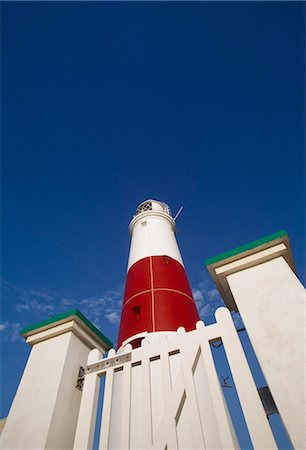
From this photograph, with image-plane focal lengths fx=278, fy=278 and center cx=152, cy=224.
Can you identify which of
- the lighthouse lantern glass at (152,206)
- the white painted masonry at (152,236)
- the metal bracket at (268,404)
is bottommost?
the metal bracket at (268,404)

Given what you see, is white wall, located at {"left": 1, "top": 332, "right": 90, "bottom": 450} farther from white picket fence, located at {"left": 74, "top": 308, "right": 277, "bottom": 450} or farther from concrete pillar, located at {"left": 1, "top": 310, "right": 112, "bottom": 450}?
white picket fence, located at {"left": 74, "top": 308, "right": 277, "bottom": 450}

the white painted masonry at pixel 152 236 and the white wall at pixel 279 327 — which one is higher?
the white painted masonry at pixel 152 236

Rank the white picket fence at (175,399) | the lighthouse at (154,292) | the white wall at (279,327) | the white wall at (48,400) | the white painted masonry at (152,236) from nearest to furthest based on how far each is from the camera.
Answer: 1. the white wall at (279,327)
2. the white picket fence at (175,399)
3. the white wall at (48,400)
4. the lighthouse at (154,292)
5. the white painted masonry at (152,236)

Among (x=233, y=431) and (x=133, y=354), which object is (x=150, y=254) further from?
(x=233, y=431)

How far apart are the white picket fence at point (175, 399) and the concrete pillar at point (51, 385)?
414 millimetres

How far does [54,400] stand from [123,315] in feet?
9.84

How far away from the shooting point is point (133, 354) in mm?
3359

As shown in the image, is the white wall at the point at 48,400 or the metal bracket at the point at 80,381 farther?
the metal bracket at the point at 80,381

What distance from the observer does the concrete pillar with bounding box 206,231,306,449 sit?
7.48 ft

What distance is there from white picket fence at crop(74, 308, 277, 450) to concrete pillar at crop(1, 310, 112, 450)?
16.3 inches

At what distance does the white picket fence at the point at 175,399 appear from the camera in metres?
2.38

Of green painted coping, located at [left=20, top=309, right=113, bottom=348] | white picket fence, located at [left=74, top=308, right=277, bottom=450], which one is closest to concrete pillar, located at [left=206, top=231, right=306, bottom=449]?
white picket fence, located at [left=74, top=308, right=277, bottom=450]

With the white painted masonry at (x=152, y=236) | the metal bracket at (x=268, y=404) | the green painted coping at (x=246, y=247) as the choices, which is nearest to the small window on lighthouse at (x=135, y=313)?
the white painted masonry at (x=152, y=236)

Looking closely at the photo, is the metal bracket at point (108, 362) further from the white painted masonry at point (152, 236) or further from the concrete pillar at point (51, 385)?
the white painted masonry at point (152, 236)
